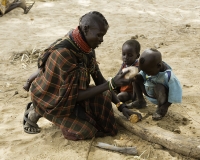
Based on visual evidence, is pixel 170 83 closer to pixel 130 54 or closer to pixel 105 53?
Result: pixel 130 54

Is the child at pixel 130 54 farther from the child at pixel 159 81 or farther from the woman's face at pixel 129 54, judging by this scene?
the child at pixel 159 81

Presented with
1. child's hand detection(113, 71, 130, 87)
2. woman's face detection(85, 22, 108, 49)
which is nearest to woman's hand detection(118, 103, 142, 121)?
child's hand detection(113, 71, 130, 87)

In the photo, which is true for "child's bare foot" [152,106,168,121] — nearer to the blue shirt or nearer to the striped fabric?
the blue shirt

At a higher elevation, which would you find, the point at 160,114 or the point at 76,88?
the point at 76,88

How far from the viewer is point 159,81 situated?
3.07 metres

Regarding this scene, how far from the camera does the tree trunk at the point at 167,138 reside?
252 cm

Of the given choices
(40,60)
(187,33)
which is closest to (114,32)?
(187,33)

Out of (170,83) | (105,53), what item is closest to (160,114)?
(170,83)

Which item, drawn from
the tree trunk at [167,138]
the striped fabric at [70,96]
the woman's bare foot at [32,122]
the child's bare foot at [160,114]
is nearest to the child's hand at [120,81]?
the striped fabric at [70,96]

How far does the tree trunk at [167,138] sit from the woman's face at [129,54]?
76 centimetres

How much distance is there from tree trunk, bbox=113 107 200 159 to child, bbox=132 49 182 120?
27 cm

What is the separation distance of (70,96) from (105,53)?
9.53ft

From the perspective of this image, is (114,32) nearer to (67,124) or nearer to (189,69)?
(189,69)

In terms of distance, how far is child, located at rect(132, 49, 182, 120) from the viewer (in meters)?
2.92
